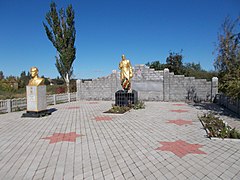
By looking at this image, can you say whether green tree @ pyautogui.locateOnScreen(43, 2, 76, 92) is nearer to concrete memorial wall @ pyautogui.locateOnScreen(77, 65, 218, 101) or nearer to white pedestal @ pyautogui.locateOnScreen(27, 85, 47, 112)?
concrete memorial wall @ pyautogui.locateOnScreen(77, 65, 218, 101)

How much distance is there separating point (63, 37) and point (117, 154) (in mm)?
19128

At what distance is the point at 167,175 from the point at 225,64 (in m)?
11.1

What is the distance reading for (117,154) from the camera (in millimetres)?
4023

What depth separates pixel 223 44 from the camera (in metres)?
11.9

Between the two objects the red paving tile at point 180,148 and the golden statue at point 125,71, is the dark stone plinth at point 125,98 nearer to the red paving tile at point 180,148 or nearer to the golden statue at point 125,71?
the golden statue at point 125,71

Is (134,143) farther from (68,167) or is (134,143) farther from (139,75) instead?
(139,75)

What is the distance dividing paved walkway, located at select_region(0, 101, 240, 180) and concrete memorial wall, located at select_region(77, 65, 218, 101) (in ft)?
30.8

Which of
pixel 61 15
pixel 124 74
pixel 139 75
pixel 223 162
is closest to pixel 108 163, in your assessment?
pixel 223 162

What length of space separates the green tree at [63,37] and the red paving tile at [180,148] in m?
17.6

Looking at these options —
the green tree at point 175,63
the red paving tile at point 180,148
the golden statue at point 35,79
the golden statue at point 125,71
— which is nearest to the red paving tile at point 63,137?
the red paving tile at point 180,148

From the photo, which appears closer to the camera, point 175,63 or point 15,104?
point 15,104

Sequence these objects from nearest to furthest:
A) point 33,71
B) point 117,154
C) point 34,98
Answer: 1. point 117,154
2. point 34,98
3. point 33,71

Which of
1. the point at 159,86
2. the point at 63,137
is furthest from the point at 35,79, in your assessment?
the point at 159,86

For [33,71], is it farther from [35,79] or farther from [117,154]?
[117,154]
